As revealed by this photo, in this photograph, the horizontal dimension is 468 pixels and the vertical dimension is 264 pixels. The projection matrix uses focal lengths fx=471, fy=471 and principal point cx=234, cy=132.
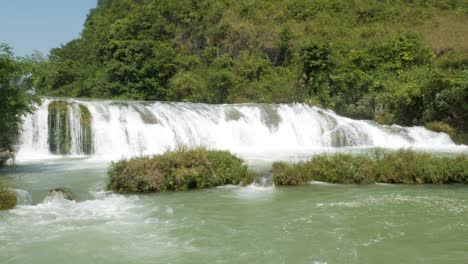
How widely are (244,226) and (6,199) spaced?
5189mm

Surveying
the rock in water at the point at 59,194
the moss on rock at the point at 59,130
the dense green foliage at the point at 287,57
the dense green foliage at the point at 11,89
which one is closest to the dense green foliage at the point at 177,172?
the rock in water at the point at 59,194

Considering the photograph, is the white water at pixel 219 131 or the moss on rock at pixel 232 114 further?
the moss on rock at pixel 232 114

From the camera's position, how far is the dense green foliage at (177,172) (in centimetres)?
1137

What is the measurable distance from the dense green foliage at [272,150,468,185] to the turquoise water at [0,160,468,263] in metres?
0.42

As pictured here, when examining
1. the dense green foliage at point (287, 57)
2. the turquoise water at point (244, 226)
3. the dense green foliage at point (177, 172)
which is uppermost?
the dense green foliage at point (287, 57)

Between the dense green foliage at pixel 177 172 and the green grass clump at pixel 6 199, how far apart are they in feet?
7.41

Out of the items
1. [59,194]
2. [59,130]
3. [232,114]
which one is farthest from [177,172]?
[232,114]

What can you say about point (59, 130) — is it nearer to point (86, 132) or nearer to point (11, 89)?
point (86, 132)

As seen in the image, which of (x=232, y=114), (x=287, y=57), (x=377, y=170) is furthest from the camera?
(x=287, y=57)

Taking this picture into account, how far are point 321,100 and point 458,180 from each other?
17140mm

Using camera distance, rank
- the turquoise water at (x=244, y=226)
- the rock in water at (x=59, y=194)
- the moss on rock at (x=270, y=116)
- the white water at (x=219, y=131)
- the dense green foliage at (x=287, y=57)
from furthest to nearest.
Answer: the dense green foliage at (x=287, y=57) → the moss on rock at (x=270, y=116) → the white water at (x=219, y=131) → the rock in water at (x=59, y=194) → the turquoise water at (x=244, y=226)

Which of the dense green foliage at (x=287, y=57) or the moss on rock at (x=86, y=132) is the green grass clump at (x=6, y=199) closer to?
the moss on rock at (x=86, y=132)

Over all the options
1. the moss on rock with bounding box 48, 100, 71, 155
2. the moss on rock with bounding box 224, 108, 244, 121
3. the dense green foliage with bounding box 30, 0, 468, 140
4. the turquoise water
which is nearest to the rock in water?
the turquoise water

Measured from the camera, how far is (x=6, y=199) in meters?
9.92
